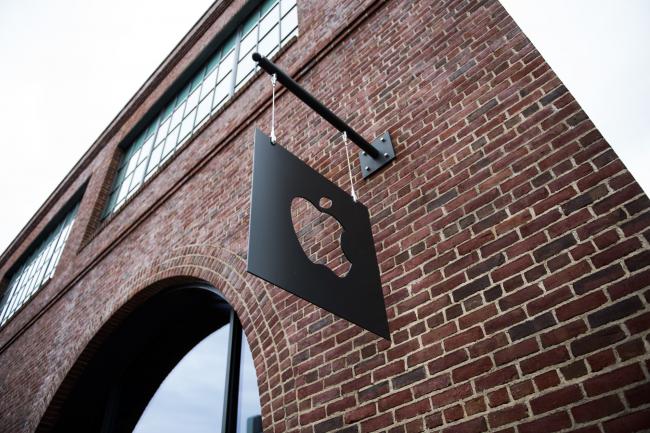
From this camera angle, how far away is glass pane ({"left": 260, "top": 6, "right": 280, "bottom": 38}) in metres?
6.01

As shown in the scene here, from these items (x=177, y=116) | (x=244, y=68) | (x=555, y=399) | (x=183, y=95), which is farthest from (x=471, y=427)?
(x=183, y=95)

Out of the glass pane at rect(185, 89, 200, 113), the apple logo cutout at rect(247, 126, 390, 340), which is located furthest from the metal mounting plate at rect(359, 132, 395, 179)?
the glass pane at rect(185, 89, 200, 113)

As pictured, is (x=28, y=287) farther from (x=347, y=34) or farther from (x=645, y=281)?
(x=645, y=281)

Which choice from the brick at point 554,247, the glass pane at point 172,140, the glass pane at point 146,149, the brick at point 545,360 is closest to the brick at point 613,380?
the brick at point 545,360

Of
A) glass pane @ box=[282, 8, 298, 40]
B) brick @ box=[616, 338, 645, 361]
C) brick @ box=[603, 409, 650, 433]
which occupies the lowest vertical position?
brick @ box=[603, 409, 650, 433]

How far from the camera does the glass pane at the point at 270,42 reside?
5658 mm

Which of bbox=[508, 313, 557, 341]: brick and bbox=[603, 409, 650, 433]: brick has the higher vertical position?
bbox=[508, 313, 557, 341]: brick

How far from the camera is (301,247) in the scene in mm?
1880

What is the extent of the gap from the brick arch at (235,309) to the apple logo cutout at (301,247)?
42.5 inches

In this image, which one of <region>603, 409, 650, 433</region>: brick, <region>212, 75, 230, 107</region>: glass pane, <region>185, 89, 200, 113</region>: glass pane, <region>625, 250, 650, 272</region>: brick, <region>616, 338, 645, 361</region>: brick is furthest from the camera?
<region>185, 89, 200, 113</region>: glass pane

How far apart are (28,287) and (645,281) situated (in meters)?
12.1

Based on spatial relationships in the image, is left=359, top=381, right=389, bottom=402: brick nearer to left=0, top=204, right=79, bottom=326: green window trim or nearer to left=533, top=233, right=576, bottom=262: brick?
left=533, top=233, right=576, bottom=262: brick

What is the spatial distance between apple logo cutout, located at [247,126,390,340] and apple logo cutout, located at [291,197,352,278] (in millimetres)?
559

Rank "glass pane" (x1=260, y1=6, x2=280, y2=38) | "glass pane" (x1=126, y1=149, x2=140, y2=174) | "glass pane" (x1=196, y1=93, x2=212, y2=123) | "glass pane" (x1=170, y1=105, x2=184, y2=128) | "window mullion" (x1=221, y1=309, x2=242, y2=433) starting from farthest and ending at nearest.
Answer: "glass pane" (x1=126, y1=149, x2=140, y2=174) → "glass pane" (x1=170, y1=105, x2=184, y2=128) → "glass pane" (x1=196, y1=93, x2=212, y2=123) → "glass pane" (x1=260, y1=6, x2=280, y2=38) → "window mullion" (x1=221, y1=309, x2=242, y2=433)
